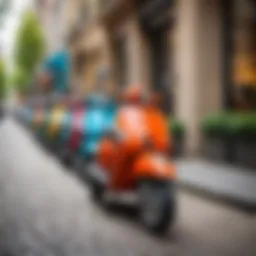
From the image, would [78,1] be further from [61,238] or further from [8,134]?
[61,238]

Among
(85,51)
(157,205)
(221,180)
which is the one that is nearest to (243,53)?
(221,180)

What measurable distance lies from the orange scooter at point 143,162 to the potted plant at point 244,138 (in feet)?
10.6

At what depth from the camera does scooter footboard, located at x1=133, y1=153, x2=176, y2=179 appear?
15.7 ft

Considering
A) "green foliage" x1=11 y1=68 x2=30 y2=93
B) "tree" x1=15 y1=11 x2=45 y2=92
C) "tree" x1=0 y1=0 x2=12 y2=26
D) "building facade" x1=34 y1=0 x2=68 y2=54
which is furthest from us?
"building facade" x1=34 y1=0 x2=68 y2=54

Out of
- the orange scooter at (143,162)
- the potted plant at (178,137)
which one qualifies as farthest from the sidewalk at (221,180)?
the orange scooter at (143,162)

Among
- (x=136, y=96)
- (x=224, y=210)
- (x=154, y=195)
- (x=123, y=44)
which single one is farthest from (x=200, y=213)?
(x=123, y=44)

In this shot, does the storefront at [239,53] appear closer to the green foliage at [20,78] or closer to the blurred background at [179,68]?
the blurred background at [179,68]

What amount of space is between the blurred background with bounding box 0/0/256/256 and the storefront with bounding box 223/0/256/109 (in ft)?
0.05

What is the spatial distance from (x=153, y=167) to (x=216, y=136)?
192 inches

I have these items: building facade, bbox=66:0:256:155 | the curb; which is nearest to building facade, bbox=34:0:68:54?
building facade, bbox=66:0:256:155

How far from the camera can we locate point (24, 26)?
3.80 m

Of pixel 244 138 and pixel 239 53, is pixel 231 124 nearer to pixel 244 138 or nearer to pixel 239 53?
pixel 244 138

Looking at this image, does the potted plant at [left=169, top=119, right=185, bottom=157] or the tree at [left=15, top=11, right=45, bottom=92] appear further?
the potted plant at [left=169, top=119, right=185, bottom=157]

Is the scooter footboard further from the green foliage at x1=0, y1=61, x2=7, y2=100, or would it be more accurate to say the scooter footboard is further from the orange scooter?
the green foliage at x1=0, y1=61, x2=7, y2=100
